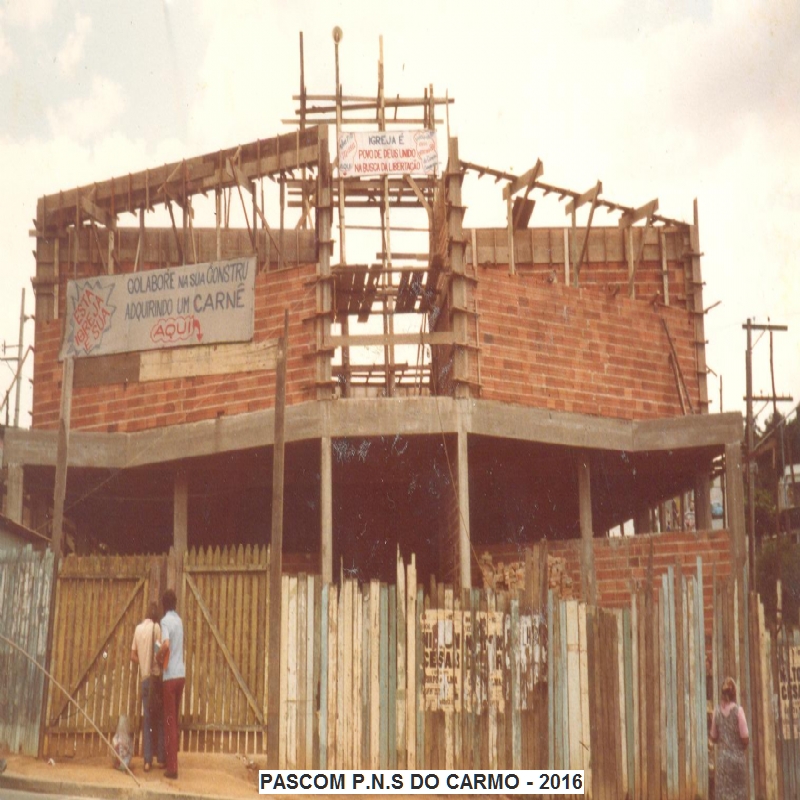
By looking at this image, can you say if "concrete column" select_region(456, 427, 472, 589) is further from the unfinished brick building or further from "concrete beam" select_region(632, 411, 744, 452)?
"concrete beam" select_region(632, 411, 744, 452)

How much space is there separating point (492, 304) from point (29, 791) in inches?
404

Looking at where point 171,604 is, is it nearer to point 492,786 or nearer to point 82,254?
point 492,786

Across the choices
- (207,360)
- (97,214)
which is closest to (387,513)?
(207,360)

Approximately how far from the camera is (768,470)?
43188mm

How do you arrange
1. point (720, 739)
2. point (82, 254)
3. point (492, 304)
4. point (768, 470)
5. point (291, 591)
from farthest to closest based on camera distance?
1. point (768, 470)
2. point (82, 254)
3. point (492, 304)
4. point (291, 591)
5. point (720, 739)

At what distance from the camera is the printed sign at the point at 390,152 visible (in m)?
20.0

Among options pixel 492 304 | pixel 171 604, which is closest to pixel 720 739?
pixel 171 604

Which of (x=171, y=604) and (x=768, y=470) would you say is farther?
(x=768, y=470)

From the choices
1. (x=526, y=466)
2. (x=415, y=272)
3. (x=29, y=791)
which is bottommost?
(x=29, y=791)

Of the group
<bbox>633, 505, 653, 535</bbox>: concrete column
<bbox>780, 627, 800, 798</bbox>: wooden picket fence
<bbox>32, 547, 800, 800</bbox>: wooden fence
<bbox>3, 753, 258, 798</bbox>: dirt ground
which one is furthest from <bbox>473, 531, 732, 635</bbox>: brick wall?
<bbox>633, 505, 653, 535</bbox>: concrete column

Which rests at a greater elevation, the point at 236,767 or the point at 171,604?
the point at 171,604

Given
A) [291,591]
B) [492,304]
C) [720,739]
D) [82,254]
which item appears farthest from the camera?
[82,254]

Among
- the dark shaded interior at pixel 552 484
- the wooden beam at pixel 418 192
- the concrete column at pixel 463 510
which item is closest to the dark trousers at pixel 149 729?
the concrete column at pixel 463 510

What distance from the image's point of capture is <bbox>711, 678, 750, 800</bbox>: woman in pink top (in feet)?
36.9
